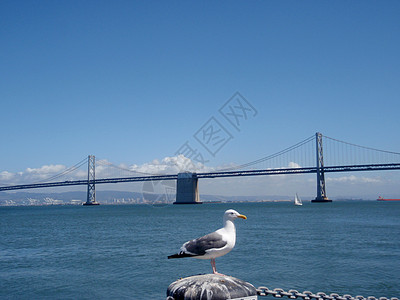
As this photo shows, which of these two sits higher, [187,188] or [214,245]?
[187,188]

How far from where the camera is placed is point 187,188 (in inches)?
3676

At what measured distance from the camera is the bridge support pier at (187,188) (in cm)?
9019

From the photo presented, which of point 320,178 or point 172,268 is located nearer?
point 172,268

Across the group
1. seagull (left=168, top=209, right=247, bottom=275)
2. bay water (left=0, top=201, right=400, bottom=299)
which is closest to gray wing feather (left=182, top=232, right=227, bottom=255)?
seagull (left=168, top=209, right=247, bottom=275)

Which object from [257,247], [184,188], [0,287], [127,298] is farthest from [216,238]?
[184,188]

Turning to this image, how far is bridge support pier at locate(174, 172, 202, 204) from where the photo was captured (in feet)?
296

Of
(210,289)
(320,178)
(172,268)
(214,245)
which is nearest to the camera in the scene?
(210,289)

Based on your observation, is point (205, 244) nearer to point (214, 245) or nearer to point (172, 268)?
point (214, 245)

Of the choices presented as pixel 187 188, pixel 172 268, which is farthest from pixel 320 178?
pixel 172 268

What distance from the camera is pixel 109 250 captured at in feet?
60.8

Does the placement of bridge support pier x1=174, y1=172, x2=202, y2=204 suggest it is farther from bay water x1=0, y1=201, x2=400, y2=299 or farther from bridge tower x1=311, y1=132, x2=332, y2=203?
bay water x1=0, y1=201, x2=400, y2=299

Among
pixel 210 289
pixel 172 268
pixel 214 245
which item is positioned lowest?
pixel 172 268

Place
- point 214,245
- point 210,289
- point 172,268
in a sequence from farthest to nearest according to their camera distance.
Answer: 1. point 172,268
2. point 214,245
3. point 210,289

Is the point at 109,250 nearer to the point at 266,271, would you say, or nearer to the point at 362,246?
the point at 266,271
